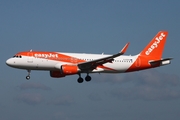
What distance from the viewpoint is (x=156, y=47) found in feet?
301

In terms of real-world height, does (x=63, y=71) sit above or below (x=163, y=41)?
below

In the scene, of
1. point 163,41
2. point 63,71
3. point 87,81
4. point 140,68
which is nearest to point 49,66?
point 63,71

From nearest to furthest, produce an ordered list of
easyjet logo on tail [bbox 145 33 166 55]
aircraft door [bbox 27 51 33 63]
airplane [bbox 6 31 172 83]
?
aircraft door [bbox 27 51 33 63], airplane [bbox 6 31 172 83], easyjet logo on tail [bbox 145 33 166 55]

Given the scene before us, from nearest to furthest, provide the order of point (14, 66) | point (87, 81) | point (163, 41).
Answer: point (14, 66)
point (87, 81)
point (163, 41)

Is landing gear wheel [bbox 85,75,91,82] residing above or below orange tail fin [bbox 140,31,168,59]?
below

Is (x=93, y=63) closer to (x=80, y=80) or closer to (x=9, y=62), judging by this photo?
(x=80, y=80)

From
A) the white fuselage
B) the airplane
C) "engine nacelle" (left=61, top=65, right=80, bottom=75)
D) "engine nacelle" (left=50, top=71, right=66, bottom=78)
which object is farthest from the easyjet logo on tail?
"engine nacelle" (left=50, top=71, right=66, bottom=78)

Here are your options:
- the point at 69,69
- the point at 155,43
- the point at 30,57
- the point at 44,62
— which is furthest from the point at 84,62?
the point at 155,43

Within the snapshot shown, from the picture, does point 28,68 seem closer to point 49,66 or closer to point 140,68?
point 49,66

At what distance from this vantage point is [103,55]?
8575 cm

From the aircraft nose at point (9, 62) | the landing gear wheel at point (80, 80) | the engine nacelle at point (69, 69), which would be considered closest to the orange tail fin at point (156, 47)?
the landing gear wheel at point (80, 80)

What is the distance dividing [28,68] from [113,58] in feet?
42.5

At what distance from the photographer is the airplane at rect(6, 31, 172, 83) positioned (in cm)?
8056

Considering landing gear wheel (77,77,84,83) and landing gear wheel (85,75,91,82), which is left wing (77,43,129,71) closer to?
landing gear wheel (85,75,91,82)
